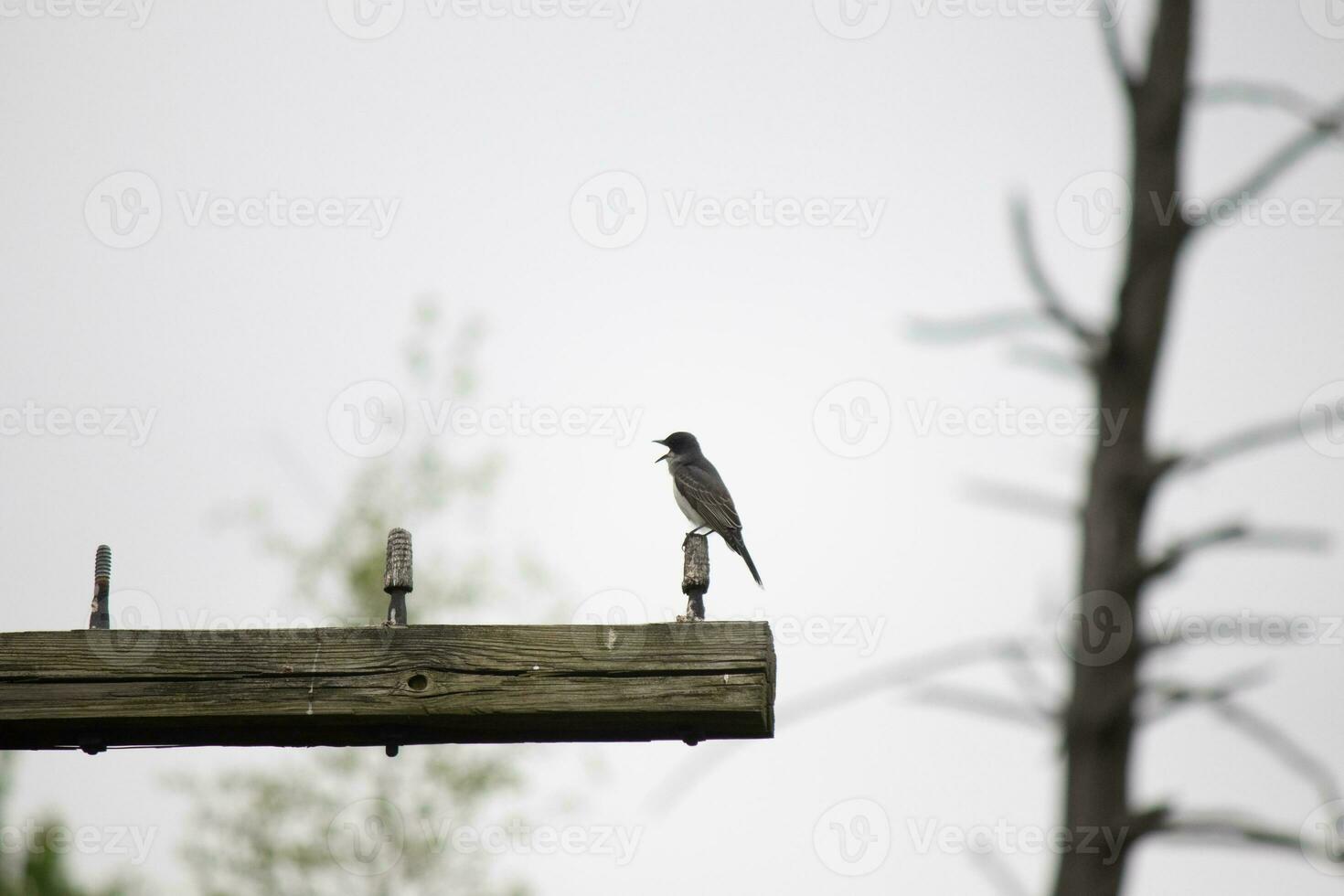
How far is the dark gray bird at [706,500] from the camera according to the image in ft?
27.7

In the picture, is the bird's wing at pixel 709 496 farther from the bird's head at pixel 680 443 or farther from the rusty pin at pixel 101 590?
the rusty pin at pixel 101 590

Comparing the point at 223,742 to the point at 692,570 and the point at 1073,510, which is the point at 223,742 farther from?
the point at 1073,510

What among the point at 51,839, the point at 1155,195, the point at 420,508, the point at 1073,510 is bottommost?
the point at 51,839

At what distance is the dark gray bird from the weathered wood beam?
501 cm

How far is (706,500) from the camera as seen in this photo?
856 centimetres

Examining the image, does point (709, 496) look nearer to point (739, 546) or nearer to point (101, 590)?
point (739, 546)

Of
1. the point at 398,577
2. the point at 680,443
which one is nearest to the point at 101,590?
the point at 398,577

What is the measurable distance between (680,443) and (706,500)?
147cm

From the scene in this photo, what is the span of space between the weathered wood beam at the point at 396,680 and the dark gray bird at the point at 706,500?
16.4 feet

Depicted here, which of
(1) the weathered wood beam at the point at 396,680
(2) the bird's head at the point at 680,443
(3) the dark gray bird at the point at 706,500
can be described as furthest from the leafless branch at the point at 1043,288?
(2) the bird's head at the point at 680,443

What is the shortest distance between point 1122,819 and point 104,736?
2.61m

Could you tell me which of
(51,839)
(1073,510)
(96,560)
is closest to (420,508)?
(51,839)

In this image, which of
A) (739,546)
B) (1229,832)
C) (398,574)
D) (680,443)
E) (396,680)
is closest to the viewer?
(1229,832)

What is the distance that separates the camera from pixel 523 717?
327cm
